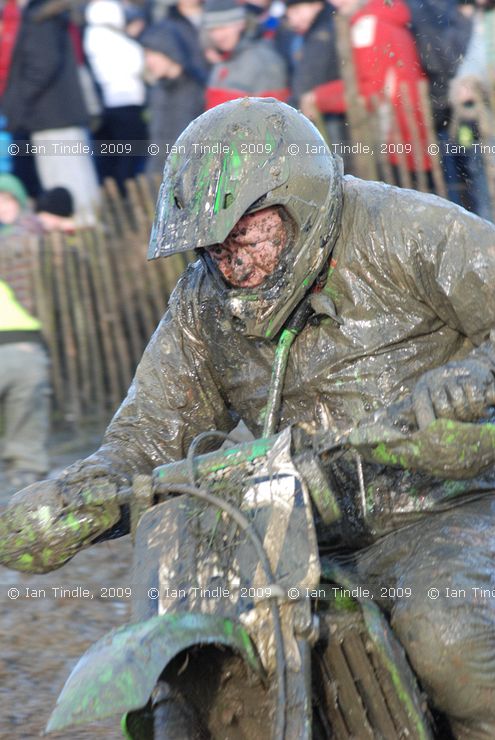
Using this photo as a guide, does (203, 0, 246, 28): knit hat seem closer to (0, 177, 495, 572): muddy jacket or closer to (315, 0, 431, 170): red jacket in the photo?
(315, 0, 431, 170): red jacket

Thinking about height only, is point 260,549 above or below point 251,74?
below

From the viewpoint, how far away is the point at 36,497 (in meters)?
3.81

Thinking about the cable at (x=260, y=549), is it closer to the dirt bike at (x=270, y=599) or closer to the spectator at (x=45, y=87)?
the dirt bike at (x=270, y=599)

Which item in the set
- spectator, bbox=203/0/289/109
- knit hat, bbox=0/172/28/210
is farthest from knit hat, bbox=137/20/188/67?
knit hat, bbox=0/172/28/210

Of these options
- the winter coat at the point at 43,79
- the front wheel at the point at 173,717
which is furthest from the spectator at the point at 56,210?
the front wheel at the point at 173,717

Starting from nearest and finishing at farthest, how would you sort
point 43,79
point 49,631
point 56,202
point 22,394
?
point 49,631
point 22,394
point 43,79
point 56,202

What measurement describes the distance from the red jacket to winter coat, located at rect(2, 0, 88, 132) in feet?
5.82

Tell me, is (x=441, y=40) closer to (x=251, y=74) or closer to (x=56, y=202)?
(x=251, y=74)

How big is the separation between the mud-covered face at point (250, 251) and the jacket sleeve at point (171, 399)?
0.46m

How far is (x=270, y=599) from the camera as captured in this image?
11.2 ft

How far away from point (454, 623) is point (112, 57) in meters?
7.32

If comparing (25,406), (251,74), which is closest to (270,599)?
(25,406)

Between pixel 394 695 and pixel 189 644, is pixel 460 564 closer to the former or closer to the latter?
pixel 394 695

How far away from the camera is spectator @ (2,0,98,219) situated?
31.4 feet
